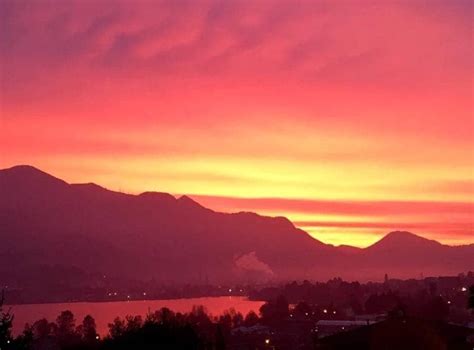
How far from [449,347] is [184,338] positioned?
7575mm

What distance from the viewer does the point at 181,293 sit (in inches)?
7249

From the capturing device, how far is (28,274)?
630 feet

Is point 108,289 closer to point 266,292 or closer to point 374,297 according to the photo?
point 266,292

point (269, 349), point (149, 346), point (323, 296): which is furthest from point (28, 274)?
point (149, 346)

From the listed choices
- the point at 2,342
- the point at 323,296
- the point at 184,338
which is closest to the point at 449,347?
the point at 184,338

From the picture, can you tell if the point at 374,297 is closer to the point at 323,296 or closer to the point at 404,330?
the point at 323,296

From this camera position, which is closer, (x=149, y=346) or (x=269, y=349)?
(x=149, y=346)

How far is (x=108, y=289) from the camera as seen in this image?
194 m

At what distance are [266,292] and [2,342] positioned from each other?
144838mm

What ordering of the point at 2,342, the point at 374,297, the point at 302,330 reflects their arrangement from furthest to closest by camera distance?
1. the point at 374,297
2. the point at 302,330
3. the point at 2,342

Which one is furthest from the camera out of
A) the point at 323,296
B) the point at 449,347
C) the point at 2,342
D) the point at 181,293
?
the point at 181,293

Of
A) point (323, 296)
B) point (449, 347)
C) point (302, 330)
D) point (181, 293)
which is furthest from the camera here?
point (181, 293)

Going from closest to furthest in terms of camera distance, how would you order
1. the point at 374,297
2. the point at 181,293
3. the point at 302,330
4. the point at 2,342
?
the point at 2,342, the point at 302,330, the point at 374,297, the point at 181,293

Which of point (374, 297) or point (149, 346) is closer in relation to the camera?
point (149, 346)
